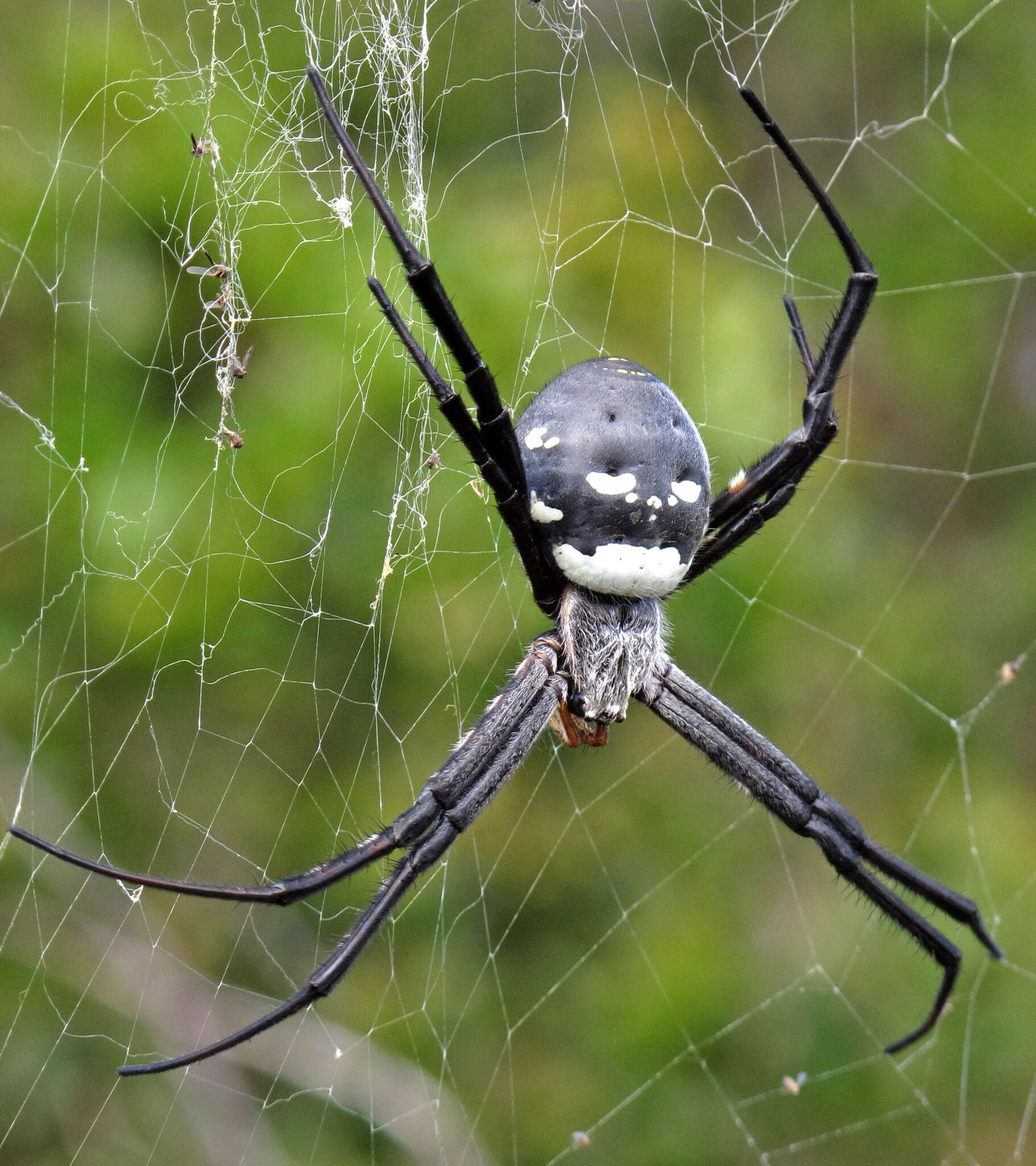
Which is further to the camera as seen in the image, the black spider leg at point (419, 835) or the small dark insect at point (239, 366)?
the small dark insect at point (239, 366)

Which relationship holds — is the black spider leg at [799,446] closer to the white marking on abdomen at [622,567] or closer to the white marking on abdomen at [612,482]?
the white marking on abdomen at [622,567]

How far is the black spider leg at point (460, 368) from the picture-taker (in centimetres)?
148

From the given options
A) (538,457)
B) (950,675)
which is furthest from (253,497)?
(950,675)

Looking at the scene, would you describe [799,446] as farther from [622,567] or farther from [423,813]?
[423,813]

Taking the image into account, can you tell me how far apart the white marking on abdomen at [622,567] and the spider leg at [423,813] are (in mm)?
241

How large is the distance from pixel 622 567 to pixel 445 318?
0.56 meters

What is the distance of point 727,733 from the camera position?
7.55 ft

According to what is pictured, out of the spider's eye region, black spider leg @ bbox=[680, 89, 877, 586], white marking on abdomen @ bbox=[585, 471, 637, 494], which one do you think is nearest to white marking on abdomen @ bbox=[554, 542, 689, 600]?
the spider's eye region

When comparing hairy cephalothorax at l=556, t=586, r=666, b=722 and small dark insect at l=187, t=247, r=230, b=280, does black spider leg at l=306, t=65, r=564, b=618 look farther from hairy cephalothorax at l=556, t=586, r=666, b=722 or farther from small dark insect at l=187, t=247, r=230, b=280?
small dark insect at l=187, t=247, r=230, b=280

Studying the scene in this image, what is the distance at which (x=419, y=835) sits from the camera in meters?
1.83

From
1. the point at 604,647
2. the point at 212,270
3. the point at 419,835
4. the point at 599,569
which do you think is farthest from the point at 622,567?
the point at 212,270

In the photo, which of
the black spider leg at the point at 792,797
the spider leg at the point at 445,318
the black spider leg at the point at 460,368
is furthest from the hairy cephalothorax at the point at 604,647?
the spider leg at the point at 445,318

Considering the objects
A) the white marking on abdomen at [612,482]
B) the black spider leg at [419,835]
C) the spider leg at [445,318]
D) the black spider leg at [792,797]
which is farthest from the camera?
the black spider leg at [792,797]

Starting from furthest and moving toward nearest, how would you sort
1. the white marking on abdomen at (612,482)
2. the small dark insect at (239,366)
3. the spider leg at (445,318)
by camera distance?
the small dark insect at (239,366) → the white marking on abdomen at (612,482) → the spider leg at (445,318)
